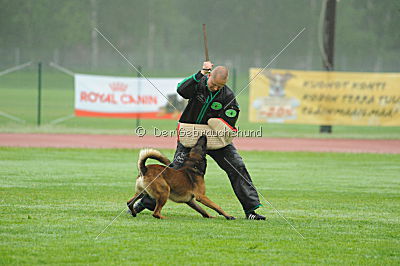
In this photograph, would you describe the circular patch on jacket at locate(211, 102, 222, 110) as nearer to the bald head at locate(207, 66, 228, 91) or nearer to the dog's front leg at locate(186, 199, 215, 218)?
the bald head at locate(207, 66, 228, 91)

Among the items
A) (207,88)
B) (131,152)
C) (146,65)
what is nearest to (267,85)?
(131,152)

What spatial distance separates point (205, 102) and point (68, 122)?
20.6 metres

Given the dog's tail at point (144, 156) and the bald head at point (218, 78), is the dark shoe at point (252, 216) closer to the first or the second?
the dog's tail at point (144, 156)

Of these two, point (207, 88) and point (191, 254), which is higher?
point (207, 88)

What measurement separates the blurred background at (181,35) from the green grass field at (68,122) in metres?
3.61

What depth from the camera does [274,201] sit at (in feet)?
34.3

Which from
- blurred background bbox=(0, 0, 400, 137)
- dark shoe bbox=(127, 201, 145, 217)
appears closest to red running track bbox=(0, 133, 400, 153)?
dark shoe bbox=(127, 201, 145, 217)

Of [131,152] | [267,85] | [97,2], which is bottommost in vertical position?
[131,152]

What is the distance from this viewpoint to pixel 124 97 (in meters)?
23.8

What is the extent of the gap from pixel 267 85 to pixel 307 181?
35.8 ft

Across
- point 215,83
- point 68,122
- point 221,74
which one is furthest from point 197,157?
point 68,122

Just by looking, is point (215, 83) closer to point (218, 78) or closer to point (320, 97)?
point (218, 78)

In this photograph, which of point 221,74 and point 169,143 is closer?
point 221,74

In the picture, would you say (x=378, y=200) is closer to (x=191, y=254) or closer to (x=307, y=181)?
(x=307, y=181)
